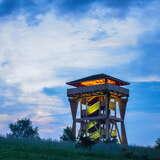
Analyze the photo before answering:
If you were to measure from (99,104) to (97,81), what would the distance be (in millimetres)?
5106

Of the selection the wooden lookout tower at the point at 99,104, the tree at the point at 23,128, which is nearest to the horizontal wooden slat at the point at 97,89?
the wooden lookout tower at the point at 99,104

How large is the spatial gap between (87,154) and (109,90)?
166ft

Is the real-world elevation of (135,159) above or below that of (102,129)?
below

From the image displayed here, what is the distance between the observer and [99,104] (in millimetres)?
95312

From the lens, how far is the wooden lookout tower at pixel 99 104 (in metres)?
92.4

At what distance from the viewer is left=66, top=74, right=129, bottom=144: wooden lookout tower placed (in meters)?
92.4

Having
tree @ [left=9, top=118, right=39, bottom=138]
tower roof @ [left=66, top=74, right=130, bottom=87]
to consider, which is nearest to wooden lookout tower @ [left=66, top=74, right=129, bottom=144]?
tower roof @ [left=66, top=74, right=130, bottom=87]

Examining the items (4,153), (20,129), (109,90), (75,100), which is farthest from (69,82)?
(4,153)

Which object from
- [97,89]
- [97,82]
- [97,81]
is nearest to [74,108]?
[97,82]

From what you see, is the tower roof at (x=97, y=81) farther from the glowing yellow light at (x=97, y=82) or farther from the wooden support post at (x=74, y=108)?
the wooden support post at (x=74, y=108)

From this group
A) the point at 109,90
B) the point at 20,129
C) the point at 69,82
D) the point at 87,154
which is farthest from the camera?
the point at 20,129

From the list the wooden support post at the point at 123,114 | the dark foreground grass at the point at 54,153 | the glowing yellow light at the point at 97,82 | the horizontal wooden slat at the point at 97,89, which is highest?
the glowing yellow light at the point at 97,82

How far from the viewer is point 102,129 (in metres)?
93.1

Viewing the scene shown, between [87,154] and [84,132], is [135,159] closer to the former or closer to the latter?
[87,154]
